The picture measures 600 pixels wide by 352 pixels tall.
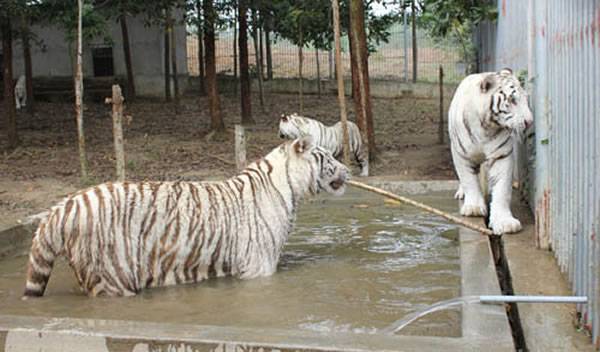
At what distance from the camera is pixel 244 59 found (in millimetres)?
17969

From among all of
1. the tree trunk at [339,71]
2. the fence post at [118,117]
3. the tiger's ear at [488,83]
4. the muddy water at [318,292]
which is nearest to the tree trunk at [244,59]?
the tree trunk at [339,71]

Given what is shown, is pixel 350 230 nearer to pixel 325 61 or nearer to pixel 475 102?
pixel 475 102

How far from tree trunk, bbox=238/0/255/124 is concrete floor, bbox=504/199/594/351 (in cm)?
1238

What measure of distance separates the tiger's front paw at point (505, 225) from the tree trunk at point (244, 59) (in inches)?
487

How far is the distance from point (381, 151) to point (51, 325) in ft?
35.7

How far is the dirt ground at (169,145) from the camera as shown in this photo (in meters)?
11.1

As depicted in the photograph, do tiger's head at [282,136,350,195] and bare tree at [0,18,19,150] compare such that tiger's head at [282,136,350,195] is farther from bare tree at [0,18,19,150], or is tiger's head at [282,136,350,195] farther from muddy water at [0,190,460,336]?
bare tree at [0,18,19,150]

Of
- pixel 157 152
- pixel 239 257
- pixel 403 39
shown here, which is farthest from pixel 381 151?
pixel 403 39

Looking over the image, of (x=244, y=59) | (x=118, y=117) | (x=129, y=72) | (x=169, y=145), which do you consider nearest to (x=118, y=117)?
(x=118, y=117)

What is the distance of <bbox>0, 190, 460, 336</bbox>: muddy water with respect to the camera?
4.38 metres

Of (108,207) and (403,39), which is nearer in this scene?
(108,207)

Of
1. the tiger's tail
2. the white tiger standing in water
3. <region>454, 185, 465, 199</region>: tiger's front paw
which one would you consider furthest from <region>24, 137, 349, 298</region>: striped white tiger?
the white tiger standing in water

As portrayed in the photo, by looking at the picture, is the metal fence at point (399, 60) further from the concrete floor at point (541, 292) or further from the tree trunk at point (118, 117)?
the concrete floor at point (541, 292)

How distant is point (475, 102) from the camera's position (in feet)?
19.9
